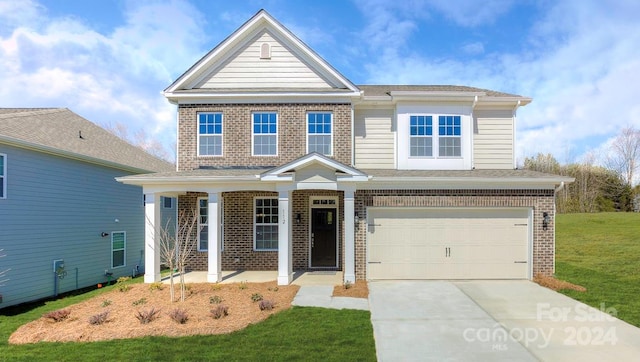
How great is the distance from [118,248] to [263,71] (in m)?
8.65

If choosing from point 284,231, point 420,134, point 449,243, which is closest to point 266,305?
point 284,231

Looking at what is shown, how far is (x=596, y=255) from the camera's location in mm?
16406

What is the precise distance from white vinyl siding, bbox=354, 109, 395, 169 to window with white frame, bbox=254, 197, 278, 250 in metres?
3.44

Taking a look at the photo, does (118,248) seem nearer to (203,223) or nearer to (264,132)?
(203,223)

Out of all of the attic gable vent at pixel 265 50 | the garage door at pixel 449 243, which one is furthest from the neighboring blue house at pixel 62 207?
the garage door at pixel 449 243

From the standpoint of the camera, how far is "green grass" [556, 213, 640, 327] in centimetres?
882

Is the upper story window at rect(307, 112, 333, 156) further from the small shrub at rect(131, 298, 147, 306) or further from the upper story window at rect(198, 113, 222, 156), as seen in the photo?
the small shrub at rect(131, 298, 147, 306)

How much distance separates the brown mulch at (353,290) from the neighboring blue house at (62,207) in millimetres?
8538

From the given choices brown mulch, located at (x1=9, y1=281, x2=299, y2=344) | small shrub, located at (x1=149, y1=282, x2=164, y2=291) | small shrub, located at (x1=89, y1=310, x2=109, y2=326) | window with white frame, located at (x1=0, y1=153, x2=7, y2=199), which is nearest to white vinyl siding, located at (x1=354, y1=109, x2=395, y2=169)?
brown mulch, located at (x1=9, y1=281, x2=299, y2=344)

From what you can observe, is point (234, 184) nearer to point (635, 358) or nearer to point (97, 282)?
point (97, 282)

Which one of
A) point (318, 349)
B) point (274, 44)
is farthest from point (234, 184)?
point (318, 349)

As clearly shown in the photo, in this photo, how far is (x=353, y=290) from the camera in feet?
31.3

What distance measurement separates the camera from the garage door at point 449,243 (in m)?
10.9

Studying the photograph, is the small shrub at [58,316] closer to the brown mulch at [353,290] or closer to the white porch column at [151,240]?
the white porch column at [151,240]
